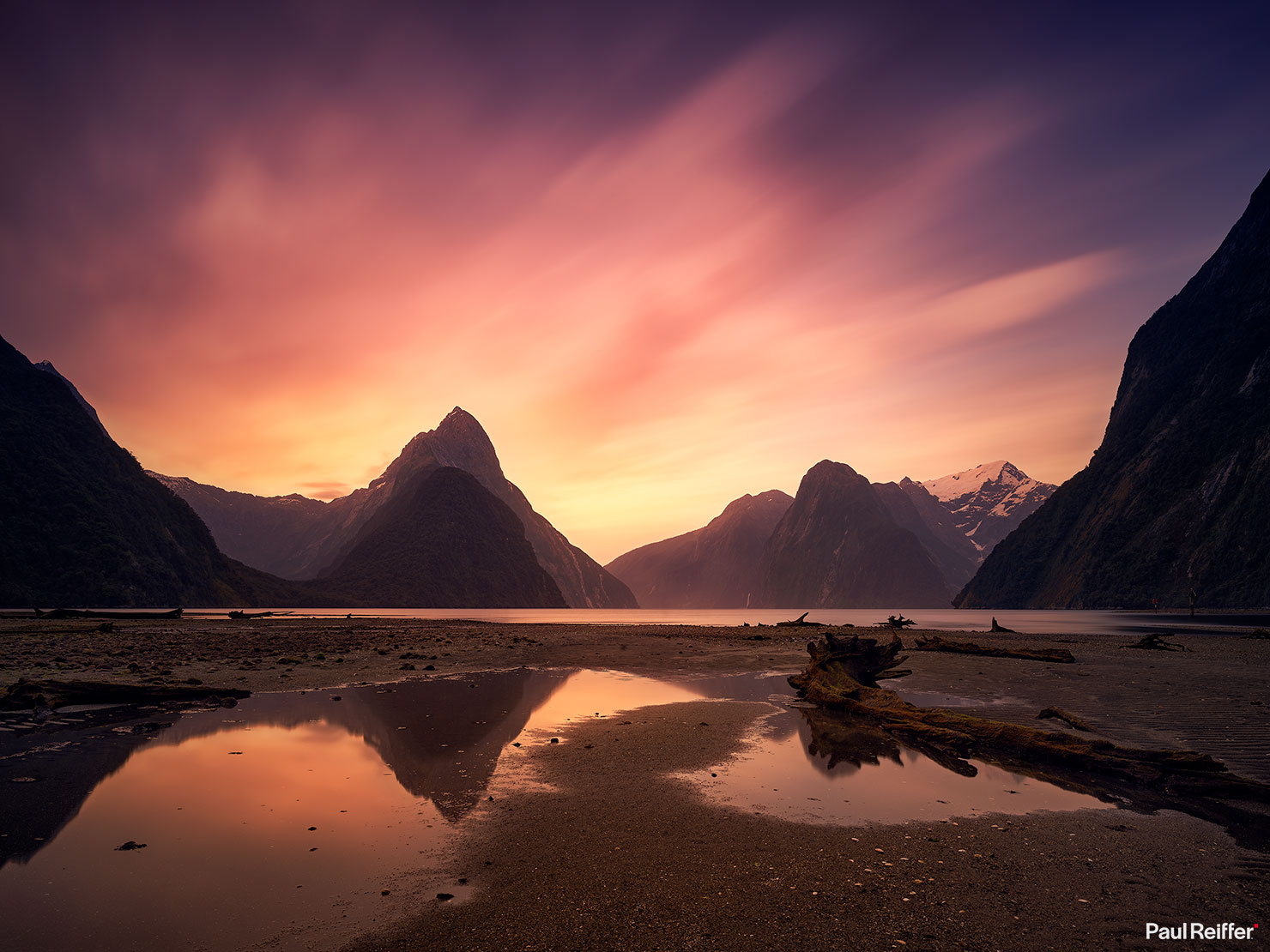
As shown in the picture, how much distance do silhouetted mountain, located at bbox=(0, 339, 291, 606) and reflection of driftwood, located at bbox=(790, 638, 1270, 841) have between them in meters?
145

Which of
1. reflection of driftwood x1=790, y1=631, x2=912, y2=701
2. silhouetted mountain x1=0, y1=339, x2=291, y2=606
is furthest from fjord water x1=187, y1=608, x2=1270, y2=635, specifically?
reflection of driftwood x1=790, y1=631, x2=912, y2=701

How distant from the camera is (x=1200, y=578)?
356ft

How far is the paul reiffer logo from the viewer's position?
561 centimetres

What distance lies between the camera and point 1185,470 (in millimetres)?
122938

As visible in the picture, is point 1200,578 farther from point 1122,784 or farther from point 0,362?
point 0,362

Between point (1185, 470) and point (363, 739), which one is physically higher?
point (1185, 470)

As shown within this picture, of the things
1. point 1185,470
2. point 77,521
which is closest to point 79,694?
point 77,521

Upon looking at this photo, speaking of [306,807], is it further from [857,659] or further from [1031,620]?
[1031,620]

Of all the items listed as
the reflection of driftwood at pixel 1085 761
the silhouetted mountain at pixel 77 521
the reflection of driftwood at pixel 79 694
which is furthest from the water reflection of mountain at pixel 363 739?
the silhouetted mountain at pixel 77 521

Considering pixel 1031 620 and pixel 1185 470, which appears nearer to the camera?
pixel 1031 620

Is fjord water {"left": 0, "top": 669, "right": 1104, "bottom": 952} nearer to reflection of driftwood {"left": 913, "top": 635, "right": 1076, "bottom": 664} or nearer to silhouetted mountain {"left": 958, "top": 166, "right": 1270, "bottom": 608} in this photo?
reflection of driftwood {"left": 913, "top": 635, "right": 1076, "bottom": 664}

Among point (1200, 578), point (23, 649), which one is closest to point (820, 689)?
point (23, 649)

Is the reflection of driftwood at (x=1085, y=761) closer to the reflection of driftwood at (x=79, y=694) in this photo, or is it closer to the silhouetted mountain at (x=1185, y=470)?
the reflection of driftwood at (x=79, y=694)

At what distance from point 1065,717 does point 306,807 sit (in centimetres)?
1579
